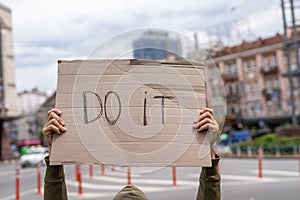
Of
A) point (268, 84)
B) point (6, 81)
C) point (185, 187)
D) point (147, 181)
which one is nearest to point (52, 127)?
point (185, 187)

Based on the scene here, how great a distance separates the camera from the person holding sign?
7.06 ft

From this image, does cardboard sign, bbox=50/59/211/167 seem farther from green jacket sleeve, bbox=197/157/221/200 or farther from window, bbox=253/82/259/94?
Answer: window, bbox=253/82/259/94

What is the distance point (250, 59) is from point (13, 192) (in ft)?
166

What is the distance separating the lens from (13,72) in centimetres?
4800

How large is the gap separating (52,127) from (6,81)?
4628 cm

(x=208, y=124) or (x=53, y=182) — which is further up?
(x=208, y=124)

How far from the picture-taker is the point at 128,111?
7.37 ft

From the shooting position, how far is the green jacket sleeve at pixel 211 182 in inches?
88.0

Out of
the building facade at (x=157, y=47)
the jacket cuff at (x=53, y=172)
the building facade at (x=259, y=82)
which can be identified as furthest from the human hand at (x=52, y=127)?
the building facade at (x=259, y=82)

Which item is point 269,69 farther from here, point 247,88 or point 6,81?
point 6,81

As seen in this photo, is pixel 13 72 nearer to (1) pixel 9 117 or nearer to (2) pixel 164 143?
(1) pixel 9 117

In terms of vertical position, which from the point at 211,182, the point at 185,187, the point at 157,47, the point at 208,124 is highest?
the point at 157,47

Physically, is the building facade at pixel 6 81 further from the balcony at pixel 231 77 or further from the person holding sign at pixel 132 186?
the person holding sign at pixel 132 186

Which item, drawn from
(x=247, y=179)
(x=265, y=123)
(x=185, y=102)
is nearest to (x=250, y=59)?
(x=265, y=123)
